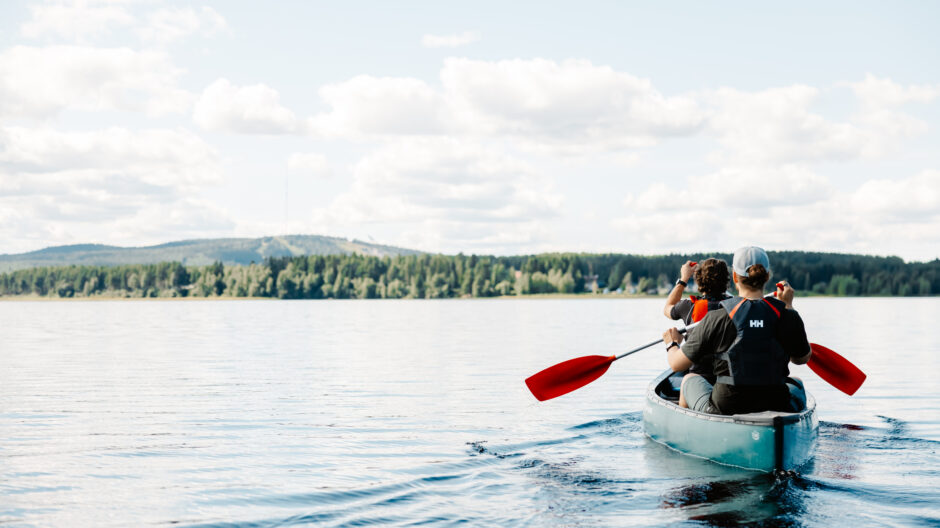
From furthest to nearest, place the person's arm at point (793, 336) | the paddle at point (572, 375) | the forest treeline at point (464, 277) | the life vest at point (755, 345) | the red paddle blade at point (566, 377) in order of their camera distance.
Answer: the forest treeline at point (464, 277) < the red paddle blade at point (566, 377) < the paddle at point (572, 375) < the person's arm at point (793, 336) < the life vest at point (755, 345)

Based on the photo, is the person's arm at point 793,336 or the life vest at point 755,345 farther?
the person's arm at point 793,336

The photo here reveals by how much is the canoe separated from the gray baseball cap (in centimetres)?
172

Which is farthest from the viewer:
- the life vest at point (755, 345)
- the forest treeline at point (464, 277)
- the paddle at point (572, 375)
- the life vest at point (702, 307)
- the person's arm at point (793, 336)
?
the forest treeline at point (464, 277)

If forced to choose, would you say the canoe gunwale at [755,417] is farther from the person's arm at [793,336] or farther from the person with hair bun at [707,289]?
the person's arm at [793,336]

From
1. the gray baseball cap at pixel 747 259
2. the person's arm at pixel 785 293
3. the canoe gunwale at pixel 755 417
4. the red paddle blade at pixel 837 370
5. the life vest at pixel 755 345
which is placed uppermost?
the gray baseball cap at pixel 747 259

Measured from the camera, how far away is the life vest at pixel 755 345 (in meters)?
9.20

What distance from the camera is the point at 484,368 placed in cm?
2595

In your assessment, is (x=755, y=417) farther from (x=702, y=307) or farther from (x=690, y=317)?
(x=690, y=317)

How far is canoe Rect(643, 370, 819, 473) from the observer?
956cm

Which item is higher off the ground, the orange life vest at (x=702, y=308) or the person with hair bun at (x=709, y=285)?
the person with hair bun at (x=709, y=285)

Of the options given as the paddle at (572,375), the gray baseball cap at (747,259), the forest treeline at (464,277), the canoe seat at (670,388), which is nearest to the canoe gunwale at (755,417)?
the gray baseball cap at (747,259)

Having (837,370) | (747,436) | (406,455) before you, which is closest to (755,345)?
(747,436)

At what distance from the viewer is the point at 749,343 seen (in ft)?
30.3

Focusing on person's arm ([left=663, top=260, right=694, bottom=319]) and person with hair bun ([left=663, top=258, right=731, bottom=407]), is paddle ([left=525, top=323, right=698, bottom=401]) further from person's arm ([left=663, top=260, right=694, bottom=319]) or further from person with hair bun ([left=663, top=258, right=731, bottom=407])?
person with hair bun ([left=663, top=258, right=731, bottom=407])
